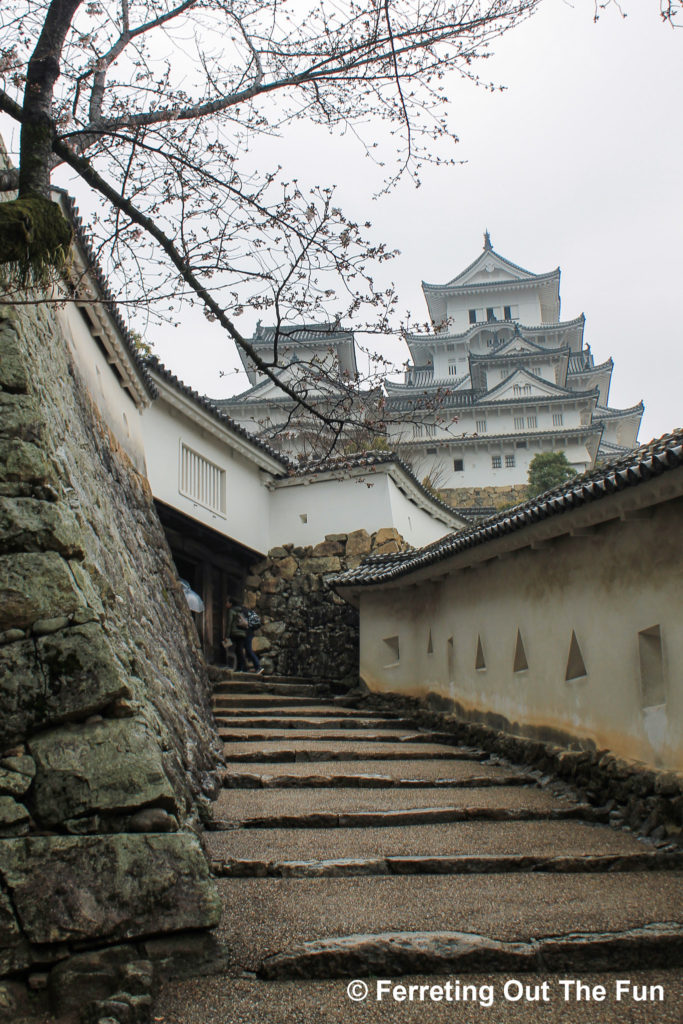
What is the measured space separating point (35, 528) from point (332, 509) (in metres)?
12.5

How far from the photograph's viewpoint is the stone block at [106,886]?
11.2 ft

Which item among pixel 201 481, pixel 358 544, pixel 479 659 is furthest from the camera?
pixel 358 544

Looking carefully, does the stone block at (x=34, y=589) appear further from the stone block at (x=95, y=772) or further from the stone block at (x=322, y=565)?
the stone block at (x=322, y=565)

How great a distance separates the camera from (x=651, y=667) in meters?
6.52

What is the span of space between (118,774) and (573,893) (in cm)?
302

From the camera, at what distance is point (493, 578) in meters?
9.88

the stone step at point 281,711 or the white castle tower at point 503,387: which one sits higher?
the white castle tower at point 503,387

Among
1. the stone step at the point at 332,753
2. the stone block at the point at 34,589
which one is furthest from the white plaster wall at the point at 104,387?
the stone step at the point at 332,753

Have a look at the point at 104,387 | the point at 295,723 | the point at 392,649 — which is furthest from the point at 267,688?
the point at 104,387

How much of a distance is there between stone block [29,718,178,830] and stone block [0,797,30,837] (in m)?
0.06

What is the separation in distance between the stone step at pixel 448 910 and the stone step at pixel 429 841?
1.13 feet

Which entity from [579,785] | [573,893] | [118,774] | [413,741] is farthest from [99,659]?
[413,741]

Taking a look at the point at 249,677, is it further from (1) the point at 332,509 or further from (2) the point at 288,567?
(1) the point at 332,509

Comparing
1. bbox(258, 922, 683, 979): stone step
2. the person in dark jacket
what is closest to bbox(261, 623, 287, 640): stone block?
the person in dark jacket
